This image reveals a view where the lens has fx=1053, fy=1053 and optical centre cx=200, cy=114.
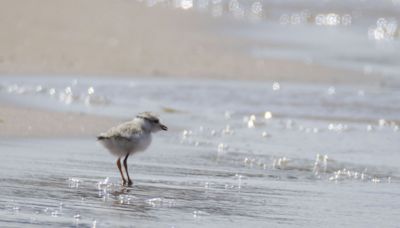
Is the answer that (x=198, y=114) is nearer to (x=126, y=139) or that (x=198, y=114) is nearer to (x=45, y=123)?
(x=45, y=123)

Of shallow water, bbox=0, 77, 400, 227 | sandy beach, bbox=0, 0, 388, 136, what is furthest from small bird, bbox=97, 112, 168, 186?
sandy beach, bbox=0, 0, 388, 136

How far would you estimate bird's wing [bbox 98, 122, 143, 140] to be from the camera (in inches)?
320

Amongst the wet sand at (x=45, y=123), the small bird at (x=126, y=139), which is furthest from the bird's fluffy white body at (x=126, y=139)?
the wet sand at (x=45, y=123)

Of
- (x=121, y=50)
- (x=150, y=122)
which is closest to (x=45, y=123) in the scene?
(x=150, y=122)

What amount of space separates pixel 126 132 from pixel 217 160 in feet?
4.42

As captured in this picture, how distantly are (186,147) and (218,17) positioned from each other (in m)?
12.5

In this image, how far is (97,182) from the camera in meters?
7.82

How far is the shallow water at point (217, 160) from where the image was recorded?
686 centimetres

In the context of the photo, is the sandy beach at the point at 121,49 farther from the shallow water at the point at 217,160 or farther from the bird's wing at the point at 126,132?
the bird's wing at the point at 126,132

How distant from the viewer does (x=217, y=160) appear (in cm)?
930

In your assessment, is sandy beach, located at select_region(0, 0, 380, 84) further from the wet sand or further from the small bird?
the small bird

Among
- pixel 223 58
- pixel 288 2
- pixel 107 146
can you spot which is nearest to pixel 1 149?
pixel 107 146

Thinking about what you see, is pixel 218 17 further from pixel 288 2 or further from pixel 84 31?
pixel 84 31

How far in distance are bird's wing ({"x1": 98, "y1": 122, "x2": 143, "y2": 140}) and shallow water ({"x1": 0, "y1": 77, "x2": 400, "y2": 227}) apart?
34 centimetres
